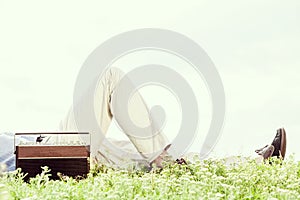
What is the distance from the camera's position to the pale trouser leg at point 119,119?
14.2ft

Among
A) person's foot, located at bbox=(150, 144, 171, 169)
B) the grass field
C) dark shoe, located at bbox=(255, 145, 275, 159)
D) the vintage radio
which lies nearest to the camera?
the grass field

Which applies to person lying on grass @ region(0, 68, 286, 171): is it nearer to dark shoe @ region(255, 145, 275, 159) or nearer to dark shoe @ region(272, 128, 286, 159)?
dark shoe @ region(255, 145, 275, 159)

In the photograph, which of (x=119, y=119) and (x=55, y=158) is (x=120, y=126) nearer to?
(x=119, y=119)

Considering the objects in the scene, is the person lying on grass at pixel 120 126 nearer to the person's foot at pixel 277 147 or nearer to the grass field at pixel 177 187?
the grass field at pixel 177 187

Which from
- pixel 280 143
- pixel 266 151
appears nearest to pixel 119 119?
pixel 266 151

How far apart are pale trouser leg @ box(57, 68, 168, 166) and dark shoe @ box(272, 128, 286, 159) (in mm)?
1118

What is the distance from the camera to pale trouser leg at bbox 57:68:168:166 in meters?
4.34

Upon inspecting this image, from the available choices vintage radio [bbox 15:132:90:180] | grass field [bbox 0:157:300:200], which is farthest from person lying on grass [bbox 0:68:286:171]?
grass field [bbox 0:157:300:200]

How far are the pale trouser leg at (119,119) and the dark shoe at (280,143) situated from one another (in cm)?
112

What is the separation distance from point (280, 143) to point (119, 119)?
1.54 m

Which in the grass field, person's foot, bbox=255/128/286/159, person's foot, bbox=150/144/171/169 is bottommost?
the grass field

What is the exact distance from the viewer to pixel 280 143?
477cm

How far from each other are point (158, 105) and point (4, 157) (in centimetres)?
152

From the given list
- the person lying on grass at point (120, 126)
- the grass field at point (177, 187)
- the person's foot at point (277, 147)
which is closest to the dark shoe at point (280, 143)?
the person's foot at point (277, 147)
